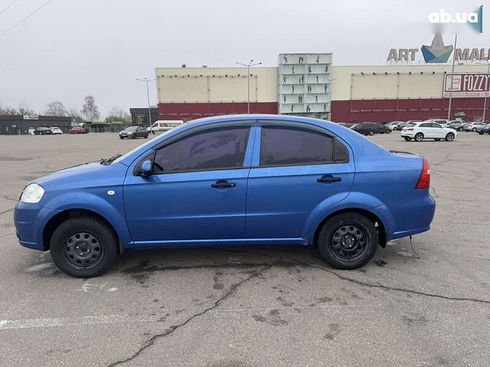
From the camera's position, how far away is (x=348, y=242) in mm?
4297

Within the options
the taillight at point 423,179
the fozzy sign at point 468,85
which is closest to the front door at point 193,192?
the taillight at point 423,179

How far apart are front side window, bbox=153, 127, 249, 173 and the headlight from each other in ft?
4.14

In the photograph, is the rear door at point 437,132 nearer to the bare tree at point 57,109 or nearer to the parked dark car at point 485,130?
the parked dark car at point 485,130

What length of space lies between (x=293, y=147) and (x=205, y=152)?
970 mm

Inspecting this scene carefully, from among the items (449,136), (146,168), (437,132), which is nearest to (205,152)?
(146,168)

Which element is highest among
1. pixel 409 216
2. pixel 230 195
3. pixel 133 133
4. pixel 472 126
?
pixel 472 126

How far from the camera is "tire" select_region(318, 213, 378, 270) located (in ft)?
13.9

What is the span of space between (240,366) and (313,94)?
2776 inches

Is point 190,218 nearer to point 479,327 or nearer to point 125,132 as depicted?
point 479,327

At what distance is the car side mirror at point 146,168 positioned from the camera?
3.92 meters

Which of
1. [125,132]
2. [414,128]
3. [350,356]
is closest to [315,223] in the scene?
[350,356]

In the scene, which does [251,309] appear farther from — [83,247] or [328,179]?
[83,247]

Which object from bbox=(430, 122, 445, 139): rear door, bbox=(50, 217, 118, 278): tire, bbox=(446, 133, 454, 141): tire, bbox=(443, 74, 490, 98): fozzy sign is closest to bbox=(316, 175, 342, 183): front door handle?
bbox=(50, 217, 118, 278): tire

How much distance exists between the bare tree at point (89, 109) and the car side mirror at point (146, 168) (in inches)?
5209
